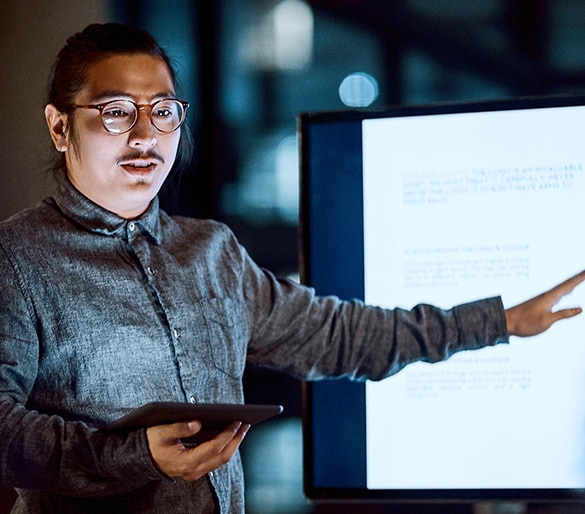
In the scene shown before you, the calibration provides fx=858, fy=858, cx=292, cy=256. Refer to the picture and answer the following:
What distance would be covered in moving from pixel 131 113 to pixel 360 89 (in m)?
1.12

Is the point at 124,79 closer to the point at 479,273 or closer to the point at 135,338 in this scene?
the point at 135,338

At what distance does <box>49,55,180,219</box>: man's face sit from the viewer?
1579mm

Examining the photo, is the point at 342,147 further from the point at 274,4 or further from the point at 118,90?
the point at 274,4

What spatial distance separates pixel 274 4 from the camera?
8.61 feet

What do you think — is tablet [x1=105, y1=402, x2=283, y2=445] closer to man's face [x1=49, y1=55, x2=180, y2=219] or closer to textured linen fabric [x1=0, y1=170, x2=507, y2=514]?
textured linen fabric [x1=0, y1=170, x2=507, y2=514]

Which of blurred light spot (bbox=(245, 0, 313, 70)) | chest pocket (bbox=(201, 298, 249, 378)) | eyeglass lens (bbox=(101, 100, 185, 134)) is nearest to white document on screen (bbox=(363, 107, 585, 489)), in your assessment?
chest pocket (bbox=(201, 298, 249, 378))

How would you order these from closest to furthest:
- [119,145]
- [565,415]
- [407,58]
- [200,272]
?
[119,145] → [200,272] → [565,415] → [407,58]

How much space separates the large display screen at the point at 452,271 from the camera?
6.08 feet

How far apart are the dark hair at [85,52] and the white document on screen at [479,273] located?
1.89ft

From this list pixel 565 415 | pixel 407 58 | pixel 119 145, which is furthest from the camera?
pixel 407 58

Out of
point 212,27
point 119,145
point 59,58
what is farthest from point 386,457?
point 212,27

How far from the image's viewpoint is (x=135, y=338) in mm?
1561

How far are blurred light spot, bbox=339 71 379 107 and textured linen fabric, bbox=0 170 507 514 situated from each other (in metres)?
0.88

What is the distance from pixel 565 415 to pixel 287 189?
111cm
